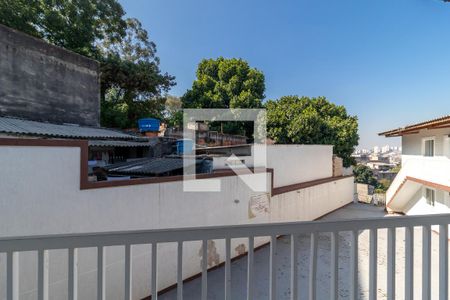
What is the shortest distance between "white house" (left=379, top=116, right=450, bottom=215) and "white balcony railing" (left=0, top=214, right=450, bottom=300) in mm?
7394

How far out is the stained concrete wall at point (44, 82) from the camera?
6.43 m

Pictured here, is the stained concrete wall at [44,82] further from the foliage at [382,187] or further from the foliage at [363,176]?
the foliage at [363,176]

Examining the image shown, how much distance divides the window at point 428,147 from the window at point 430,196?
1336mm

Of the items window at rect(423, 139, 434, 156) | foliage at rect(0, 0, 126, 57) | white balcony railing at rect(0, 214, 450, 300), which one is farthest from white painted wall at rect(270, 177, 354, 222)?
foliage at rect(0, 0, 126, 57)

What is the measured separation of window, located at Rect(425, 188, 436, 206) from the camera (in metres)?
8.73

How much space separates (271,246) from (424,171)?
9.63 m

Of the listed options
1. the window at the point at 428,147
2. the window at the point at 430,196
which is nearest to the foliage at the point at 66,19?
the window at the point at 428,147

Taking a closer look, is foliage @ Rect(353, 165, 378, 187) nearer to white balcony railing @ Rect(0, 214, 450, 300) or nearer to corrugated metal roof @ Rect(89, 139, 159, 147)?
corrugated metal roof @ Rect(89, 139, 159, 147)

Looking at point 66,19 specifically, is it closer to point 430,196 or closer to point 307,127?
point 307,127

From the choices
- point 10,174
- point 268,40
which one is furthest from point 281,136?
point 10,174

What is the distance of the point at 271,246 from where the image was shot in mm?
1229

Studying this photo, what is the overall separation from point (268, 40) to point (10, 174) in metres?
10.3

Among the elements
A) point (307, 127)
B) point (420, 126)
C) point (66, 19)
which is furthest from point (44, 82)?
point (420, 126)

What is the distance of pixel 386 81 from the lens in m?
9.88
